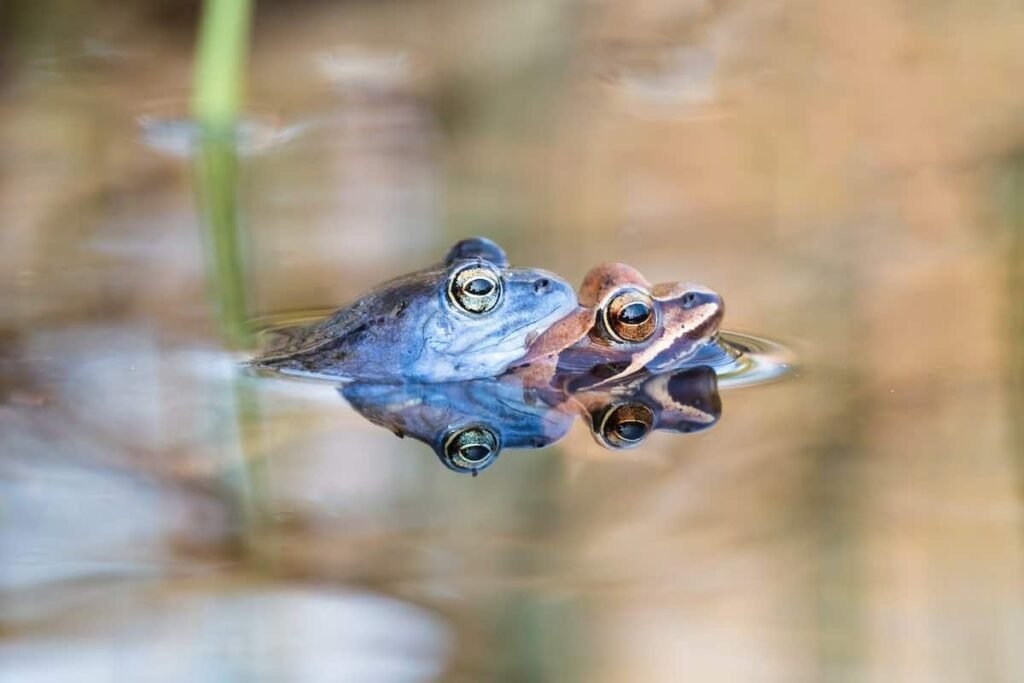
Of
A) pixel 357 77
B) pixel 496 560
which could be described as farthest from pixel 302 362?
pixel 357 77

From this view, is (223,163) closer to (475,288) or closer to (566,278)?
(566,278)

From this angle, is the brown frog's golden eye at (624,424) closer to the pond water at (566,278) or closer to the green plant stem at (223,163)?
the pond water at (566,278)

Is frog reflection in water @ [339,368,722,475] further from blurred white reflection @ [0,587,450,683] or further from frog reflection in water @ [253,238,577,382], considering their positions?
blurred white reflection @ [0,587,450,683]

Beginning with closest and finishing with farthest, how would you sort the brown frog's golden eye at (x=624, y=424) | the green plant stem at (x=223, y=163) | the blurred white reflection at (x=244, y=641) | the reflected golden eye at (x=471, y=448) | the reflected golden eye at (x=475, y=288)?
the blurred white reflection at (x=244, y=641) → the reflected golden eye at (x=471, y=448) → the brown frog's golden eye at (x=624, y=424) → the reflected golden eye at (x=475, y=288) → the green plant stem at (x=223, y=163)

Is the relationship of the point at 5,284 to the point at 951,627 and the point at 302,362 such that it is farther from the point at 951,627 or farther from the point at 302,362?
the point at 951,627

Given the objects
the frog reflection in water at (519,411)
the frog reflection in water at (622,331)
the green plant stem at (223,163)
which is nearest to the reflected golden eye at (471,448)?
the frog reflection in water at (519,411)

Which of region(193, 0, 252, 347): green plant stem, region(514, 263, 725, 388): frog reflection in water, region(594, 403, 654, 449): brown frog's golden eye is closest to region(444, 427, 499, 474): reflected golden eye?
region(594, 403, 654, 449): brown frog's golden eye

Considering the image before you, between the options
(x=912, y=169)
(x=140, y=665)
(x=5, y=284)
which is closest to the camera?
(x=140, y=665)
